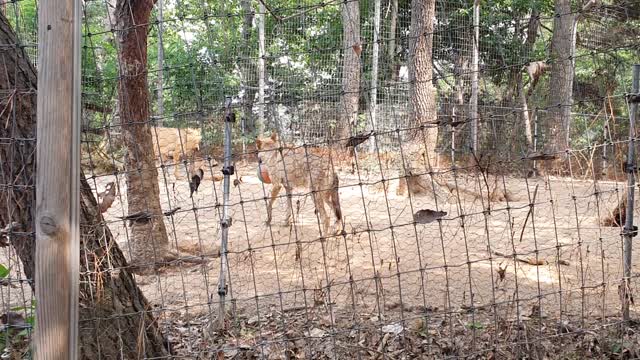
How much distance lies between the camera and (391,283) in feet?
18.6

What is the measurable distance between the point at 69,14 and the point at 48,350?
1106 millimetres

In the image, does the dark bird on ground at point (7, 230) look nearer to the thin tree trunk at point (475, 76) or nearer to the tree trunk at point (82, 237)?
the tree trunk at point (82, 237)

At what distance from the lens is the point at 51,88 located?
1.94 m

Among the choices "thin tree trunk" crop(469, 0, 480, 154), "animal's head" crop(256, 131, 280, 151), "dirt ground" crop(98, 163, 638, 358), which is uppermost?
"thin tree trunk" crop(469, 0, 480, 154)

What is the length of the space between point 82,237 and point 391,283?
3390 mm

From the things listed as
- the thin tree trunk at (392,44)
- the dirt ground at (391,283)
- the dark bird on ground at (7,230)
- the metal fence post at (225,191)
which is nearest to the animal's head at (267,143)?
the dirt ground at (391,283)

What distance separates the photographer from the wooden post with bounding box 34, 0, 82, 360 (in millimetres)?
1937

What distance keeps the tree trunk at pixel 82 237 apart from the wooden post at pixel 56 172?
96cm

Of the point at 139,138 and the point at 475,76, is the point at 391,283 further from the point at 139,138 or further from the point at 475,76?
the point at 475,76

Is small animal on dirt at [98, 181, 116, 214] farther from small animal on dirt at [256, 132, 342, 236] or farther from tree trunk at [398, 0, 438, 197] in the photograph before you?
tree trunk at [398, 0, 438, 197]

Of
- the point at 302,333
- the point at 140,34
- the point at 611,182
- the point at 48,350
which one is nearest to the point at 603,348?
the point at 302,333

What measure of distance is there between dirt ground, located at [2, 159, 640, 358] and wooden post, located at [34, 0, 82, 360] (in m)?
1.19

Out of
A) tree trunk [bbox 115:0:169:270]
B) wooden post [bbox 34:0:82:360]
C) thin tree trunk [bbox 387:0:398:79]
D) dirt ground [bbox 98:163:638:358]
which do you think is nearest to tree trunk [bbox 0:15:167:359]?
dirt ground [bbox 98:163:638:358]

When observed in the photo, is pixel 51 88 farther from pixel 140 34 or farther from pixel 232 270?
pixel 232 270
